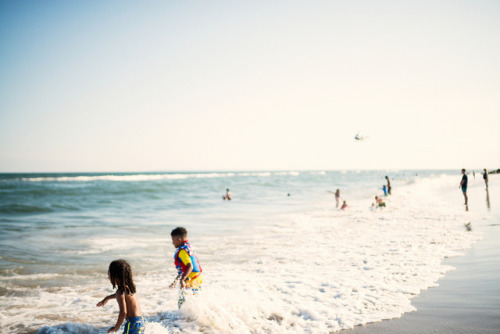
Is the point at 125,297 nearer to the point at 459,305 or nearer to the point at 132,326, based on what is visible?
the point at 132,326

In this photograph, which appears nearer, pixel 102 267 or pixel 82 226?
pixel 102 267

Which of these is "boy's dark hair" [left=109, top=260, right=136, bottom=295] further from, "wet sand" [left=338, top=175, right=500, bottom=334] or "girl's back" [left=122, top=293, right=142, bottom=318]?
"wet sand" [left=338, top=175, right=500, bottom=334]

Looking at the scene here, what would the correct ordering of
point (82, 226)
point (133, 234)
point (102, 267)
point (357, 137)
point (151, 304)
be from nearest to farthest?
point (151, 304) → point (102, 267) → point (357, 137) → point (133, 234) → point (82, 226)

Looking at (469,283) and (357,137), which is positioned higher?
(357,137)

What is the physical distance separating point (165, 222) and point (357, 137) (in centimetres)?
1070

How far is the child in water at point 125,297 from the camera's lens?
146 inches

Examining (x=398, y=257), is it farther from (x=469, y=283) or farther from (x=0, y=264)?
(x=0, y=264)

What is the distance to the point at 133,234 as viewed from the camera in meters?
14.0

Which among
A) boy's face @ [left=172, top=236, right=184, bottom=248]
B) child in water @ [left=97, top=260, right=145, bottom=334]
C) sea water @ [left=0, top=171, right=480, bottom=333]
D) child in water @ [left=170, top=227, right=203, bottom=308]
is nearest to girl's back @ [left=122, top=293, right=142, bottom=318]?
child in water @ [left=97, top=260, right=145, bottom=334]

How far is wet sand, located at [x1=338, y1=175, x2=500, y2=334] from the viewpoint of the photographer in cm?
473

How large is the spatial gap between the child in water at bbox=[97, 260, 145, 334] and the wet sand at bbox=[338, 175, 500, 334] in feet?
9.62

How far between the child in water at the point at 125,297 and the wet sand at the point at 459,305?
293cm

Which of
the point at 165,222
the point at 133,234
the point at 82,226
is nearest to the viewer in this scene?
the point at 133,234

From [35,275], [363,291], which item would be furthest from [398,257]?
[35,275]
